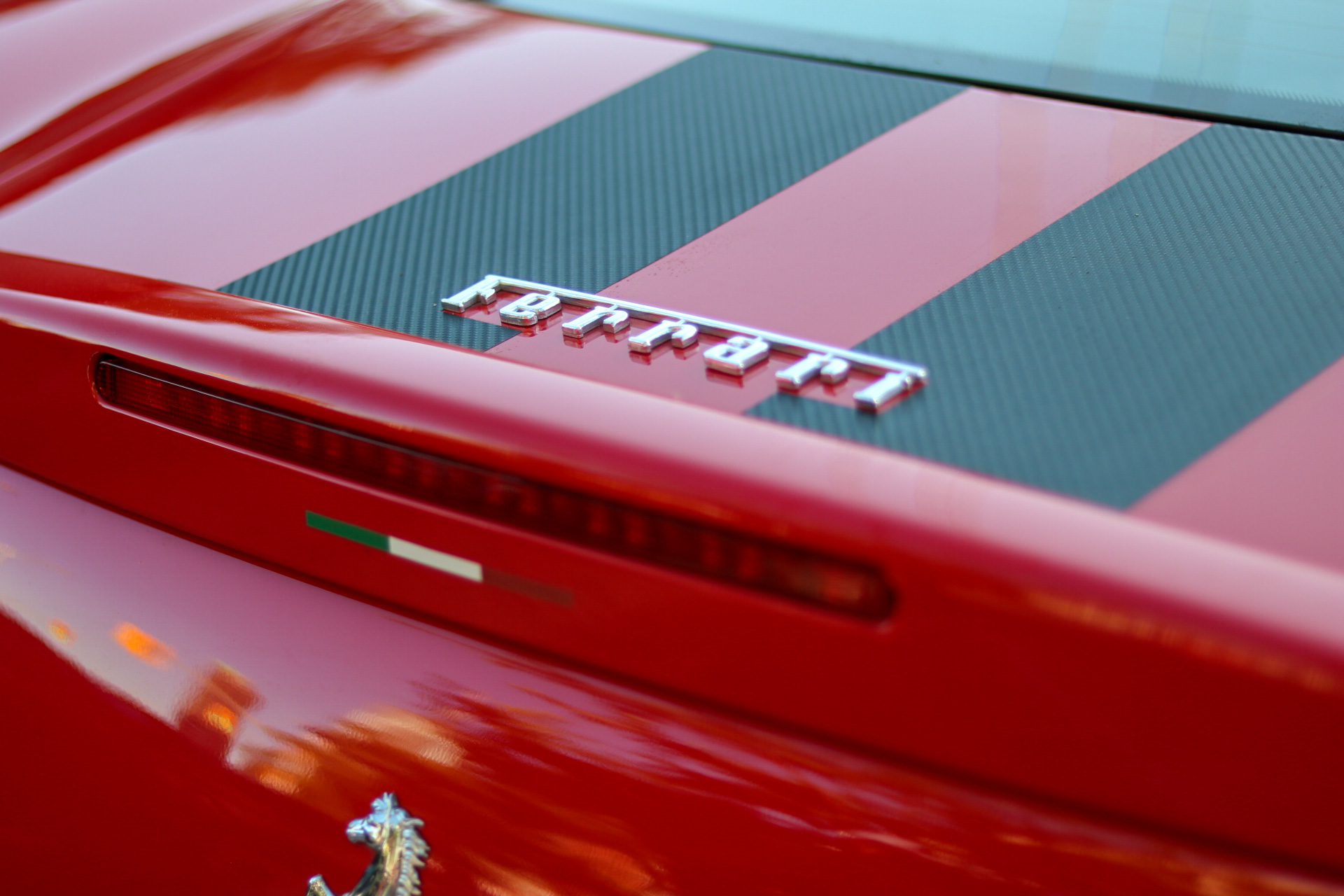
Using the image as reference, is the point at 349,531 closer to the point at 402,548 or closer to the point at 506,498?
the point at 402,548

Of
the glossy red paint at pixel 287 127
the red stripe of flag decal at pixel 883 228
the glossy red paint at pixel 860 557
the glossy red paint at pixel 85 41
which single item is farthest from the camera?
the glossy red paint at pixel 85 41

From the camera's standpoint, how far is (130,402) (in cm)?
121

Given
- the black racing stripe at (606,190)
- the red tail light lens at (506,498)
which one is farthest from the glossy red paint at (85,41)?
the red tail light lens at (506,498)

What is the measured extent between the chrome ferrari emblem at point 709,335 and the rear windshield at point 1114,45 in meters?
0.70

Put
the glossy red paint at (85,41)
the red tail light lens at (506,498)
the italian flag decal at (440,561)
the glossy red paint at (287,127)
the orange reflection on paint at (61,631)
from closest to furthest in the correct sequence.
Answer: the red tail light lens at (506,498), the italian flag decal at (440,561), the orange reflection on paint at (61,631), the glossy red paint at (287,127), the glossy red paint at (85,41)

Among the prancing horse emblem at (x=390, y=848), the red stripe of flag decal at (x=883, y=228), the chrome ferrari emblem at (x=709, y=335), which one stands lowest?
the prancing horse emblem at (x=390, y=848)

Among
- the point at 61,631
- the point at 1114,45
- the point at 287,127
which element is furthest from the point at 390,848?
the point at 1114,45

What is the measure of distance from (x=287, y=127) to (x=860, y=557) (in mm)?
1096

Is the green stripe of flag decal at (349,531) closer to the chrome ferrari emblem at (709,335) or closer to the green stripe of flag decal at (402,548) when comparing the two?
the green stripe of flag decal at (402,548)

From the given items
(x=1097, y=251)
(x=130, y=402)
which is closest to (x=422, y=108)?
(x=130, y=402)

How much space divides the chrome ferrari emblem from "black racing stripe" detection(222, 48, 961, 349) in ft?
0.09

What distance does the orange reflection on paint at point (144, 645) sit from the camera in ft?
3.93

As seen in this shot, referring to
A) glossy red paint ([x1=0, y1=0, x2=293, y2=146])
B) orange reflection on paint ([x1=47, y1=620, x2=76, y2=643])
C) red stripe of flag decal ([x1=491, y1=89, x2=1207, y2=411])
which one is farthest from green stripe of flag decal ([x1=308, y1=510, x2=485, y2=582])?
glossy red paint ([x1=0, y1=0, x2=293, y2=146])

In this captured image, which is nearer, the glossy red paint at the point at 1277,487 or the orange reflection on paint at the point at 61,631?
the glossy red paint at the point at 1277,487
